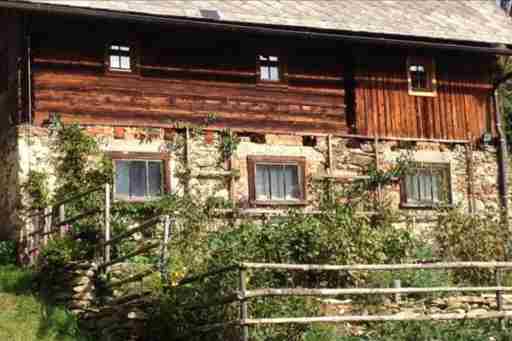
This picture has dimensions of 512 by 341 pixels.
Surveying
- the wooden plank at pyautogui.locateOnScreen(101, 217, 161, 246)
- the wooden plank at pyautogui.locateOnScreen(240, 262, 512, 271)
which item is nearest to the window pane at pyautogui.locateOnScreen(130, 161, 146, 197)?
the wooden plank at pyautogui.locateOnScreen(101, 217, 161, 246)

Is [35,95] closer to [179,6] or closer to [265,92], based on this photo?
[179,6]

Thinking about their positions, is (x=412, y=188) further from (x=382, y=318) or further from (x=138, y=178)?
(x=382, y=318)

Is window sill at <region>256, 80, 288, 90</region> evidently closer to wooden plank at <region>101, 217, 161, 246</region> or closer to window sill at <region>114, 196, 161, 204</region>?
window sill at <region>114, 196, 161, 204</region>

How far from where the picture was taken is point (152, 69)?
23.3 metres

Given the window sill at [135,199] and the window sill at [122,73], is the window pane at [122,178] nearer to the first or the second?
the window sill at [135,199]

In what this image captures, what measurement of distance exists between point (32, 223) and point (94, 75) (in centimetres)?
359

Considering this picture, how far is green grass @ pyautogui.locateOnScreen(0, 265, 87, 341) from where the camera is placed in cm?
1653

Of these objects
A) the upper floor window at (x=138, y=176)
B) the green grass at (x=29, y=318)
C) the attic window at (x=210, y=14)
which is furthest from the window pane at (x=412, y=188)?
the green grass at (x=29, y=318)

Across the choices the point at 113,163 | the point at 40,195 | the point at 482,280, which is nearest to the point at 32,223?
the point at 40,195

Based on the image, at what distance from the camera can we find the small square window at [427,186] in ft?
82.5

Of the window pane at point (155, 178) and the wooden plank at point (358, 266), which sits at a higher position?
the window pane at point (155, 178)

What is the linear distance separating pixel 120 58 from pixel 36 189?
144 inches

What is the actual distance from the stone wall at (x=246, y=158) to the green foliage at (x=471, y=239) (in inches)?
82.9

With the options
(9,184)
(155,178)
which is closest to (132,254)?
(155,178)
